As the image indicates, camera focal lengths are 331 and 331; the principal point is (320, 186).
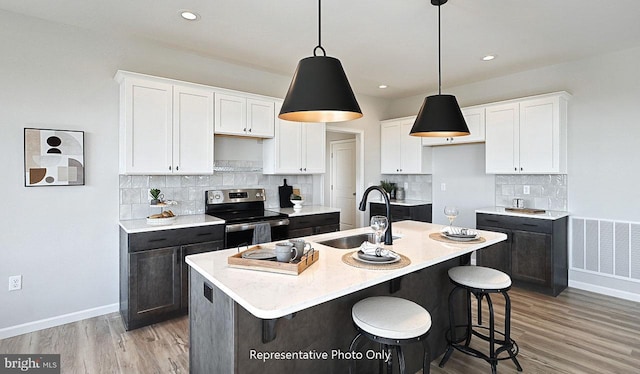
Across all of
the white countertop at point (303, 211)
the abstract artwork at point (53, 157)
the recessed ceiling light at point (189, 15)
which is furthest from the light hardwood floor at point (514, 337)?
the recessed ceiling light at point (189, 15)

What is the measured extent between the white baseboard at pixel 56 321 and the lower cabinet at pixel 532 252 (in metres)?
4.42

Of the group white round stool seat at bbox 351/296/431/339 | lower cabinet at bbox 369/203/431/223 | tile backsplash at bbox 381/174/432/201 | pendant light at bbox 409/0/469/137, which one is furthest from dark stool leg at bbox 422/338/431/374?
tile backsplash at bbox 381/174/432/201

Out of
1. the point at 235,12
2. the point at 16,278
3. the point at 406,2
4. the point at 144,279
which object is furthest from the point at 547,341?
the point at 16,278

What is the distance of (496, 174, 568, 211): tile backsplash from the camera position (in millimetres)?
4180

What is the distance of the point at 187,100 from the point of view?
341 centimetres

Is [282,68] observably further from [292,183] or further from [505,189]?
[505,189]

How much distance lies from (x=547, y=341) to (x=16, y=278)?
4564 mm

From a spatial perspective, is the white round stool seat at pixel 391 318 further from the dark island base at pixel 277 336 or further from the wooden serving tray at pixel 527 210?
the wooden serving tray at pixel 527 210

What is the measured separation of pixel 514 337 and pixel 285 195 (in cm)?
301

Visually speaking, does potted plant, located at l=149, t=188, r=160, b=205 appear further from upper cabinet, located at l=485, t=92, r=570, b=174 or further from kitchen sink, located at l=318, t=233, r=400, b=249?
upper cabinet, located at l=485, t=92, r=570, b=174

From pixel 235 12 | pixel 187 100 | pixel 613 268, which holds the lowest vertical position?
pixel 613 268

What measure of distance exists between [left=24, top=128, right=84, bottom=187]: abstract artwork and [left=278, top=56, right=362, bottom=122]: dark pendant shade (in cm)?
248

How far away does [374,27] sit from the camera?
3.12 meters

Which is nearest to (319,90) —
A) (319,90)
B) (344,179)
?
(319,90)
